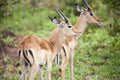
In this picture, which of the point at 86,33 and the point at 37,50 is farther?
the point at 86,33

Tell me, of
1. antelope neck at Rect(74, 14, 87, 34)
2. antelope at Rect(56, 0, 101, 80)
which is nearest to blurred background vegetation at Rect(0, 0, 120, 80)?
antelope at Rect(56, 0, 101, 80)

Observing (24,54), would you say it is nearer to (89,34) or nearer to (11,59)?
(11,59)

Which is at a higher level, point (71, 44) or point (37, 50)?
point (37, 50)

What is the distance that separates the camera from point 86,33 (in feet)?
42.0

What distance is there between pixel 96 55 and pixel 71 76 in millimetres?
1978

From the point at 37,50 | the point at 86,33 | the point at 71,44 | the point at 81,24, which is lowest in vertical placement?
the point at 86,33

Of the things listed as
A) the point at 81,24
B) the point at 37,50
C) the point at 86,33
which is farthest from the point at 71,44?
the point at 86,33

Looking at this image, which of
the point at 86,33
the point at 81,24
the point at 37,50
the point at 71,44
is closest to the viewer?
the point at 37,50

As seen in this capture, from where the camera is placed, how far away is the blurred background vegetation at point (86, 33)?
8998 millimetres

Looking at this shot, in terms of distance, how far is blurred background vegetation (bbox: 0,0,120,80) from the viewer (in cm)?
900

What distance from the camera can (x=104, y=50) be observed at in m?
10.9

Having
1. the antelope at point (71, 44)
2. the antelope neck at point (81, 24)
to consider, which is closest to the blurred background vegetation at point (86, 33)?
the antelope at point (71, 44)

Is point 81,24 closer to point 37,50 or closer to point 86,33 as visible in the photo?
point 37,50

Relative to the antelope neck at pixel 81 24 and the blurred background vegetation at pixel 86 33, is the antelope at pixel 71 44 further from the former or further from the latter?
the blurred background vegetation at pixel 86 33
